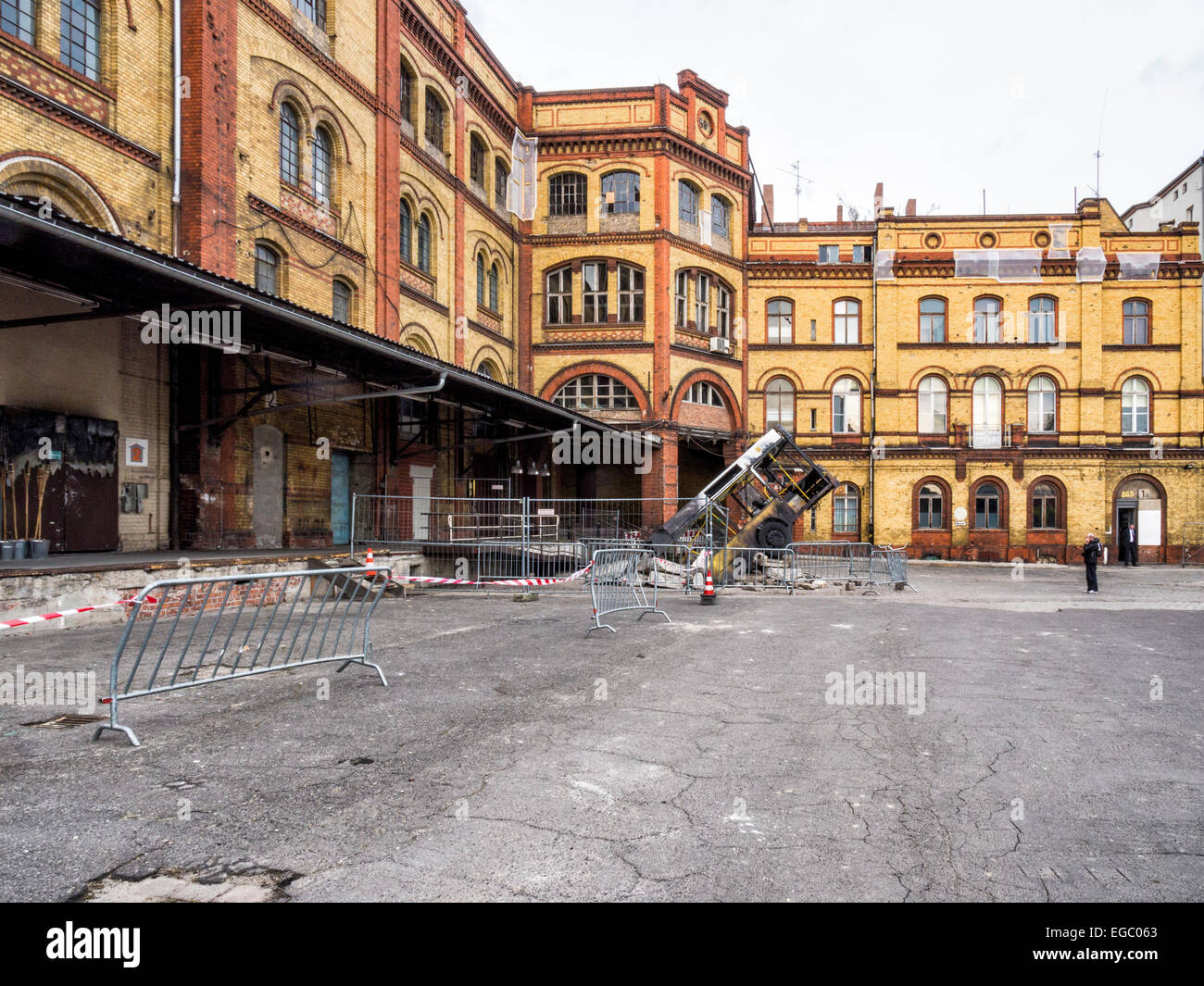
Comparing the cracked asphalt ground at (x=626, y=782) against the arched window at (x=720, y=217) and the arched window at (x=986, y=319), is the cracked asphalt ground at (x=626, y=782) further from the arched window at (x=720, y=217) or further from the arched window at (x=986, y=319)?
the arched window at (x=986, y=319)

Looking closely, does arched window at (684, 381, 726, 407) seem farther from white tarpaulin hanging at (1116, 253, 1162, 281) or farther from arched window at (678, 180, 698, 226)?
white tarpaulin hanging at (1116, 253, 1162, 281)

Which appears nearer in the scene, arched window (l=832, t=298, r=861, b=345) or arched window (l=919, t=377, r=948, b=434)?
arched window (l=919, t=377, r=948, b=434)

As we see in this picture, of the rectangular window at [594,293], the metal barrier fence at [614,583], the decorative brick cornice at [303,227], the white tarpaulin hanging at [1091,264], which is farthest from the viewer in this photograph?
the white tarpaulin hanging at [1091,264]

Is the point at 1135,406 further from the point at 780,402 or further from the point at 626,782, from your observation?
the point at 626,782

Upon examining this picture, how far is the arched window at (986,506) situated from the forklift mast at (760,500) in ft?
46.0

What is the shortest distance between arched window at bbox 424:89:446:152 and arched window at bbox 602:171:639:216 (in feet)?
24.7

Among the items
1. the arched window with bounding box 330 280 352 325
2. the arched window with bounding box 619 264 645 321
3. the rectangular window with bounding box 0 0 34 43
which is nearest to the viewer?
the rectangular window with bounding box 0 0 34 43

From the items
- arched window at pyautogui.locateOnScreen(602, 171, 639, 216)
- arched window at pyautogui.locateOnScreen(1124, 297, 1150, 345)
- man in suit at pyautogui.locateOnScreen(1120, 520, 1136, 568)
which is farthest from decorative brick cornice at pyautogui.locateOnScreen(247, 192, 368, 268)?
arched window at pyautogui.locateOnScreen(1124, 297, 1150, 345)

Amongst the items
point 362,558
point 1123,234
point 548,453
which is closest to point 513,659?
point 362,558

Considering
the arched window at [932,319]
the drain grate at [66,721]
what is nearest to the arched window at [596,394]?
the arched window at [932,319]

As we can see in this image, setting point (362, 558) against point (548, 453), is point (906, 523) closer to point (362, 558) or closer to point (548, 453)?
point (548, 453)

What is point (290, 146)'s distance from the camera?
16.7 metres

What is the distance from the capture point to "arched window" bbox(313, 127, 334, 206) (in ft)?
57.5

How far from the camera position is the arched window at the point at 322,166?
1753cm
